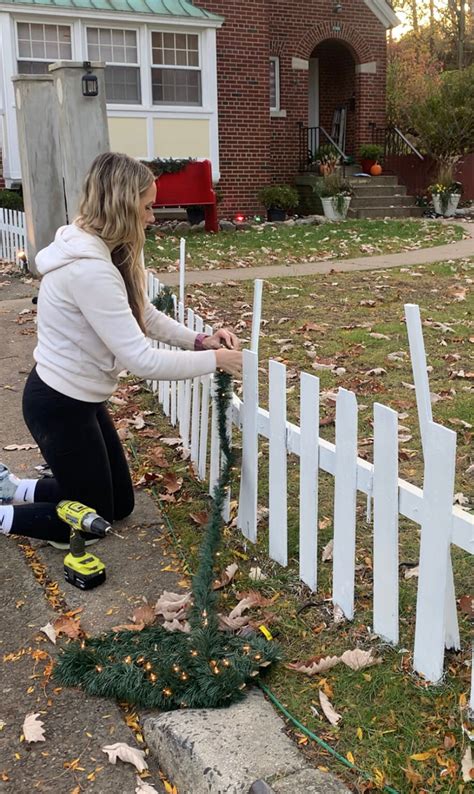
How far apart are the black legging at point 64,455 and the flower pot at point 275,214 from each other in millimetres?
13994

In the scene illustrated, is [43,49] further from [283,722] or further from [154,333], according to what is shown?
[283,722]

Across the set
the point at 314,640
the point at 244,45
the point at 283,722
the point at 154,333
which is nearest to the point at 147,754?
the point at 283,722

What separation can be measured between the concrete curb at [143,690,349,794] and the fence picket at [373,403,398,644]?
452 mm

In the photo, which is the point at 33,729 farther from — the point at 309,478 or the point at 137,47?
the point at 137,47

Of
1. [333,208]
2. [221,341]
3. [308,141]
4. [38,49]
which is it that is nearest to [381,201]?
[333,208]

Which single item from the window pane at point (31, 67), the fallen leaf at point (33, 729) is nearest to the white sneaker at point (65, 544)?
the fallen leaf at point (33, 729)

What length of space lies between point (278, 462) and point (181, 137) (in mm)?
13953

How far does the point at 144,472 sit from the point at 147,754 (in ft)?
6.66

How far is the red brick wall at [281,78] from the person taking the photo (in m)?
16.5

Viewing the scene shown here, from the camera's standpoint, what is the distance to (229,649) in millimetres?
2488

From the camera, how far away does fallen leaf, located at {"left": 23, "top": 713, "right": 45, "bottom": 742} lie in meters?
2.29

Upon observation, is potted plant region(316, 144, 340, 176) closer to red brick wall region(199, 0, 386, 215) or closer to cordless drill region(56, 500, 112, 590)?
red brick wall region(199, 0, 386, 215)

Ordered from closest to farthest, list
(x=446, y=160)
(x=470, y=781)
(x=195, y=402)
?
(x=470, y=781) < (x=195, y=402) < (x=446, y=160)

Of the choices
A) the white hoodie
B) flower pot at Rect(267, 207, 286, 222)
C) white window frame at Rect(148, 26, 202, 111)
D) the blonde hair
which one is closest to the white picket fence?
the white hoodie
